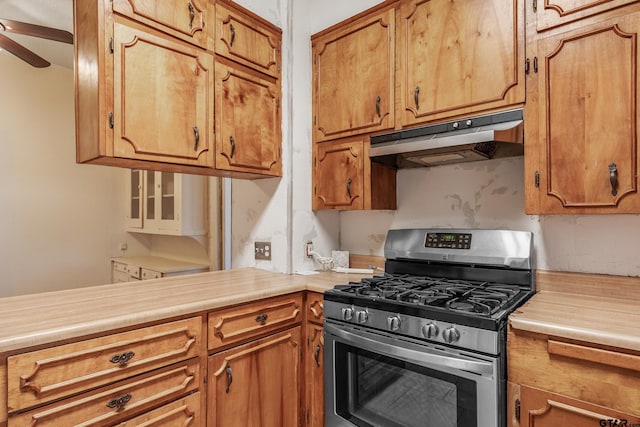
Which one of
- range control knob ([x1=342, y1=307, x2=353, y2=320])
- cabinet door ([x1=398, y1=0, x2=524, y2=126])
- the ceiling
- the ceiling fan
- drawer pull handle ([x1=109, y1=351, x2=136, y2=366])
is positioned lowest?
drawer pull handle ([x1=109, y1=351, x2=136, y2=366])

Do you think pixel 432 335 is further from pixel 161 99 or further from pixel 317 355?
pixel 161 99

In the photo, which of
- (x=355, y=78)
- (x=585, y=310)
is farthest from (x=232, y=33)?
(x=585, y=310)

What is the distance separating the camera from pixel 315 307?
1.82 m

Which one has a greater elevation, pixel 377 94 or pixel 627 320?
pixel 377 94

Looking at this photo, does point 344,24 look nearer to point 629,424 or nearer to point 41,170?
point 629,424

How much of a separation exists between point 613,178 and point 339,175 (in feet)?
4.15

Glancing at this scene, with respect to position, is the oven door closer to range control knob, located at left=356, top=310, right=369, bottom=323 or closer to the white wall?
range control knob, located at left=356, top=310, right=369, bottom=323

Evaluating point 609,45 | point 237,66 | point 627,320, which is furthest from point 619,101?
point 237,66

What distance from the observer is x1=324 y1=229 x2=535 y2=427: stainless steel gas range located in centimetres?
124

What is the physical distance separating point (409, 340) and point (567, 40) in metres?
1.32

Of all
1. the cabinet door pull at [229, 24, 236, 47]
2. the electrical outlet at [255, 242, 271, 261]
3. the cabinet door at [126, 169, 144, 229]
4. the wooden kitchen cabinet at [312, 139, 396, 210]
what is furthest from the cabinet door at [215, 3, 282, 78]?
the cabinet door at [126, 169, 144, 229]

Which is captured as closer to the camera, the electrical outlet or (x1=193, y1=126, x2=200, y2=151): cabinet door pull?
(x1=193, y1=126, x2=200, y2=151): cabinet door pull

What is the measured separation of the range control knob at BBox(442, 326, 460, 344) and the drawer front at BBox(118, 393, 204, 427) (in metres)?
0.99

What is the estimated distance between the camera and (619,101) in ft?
4.28
